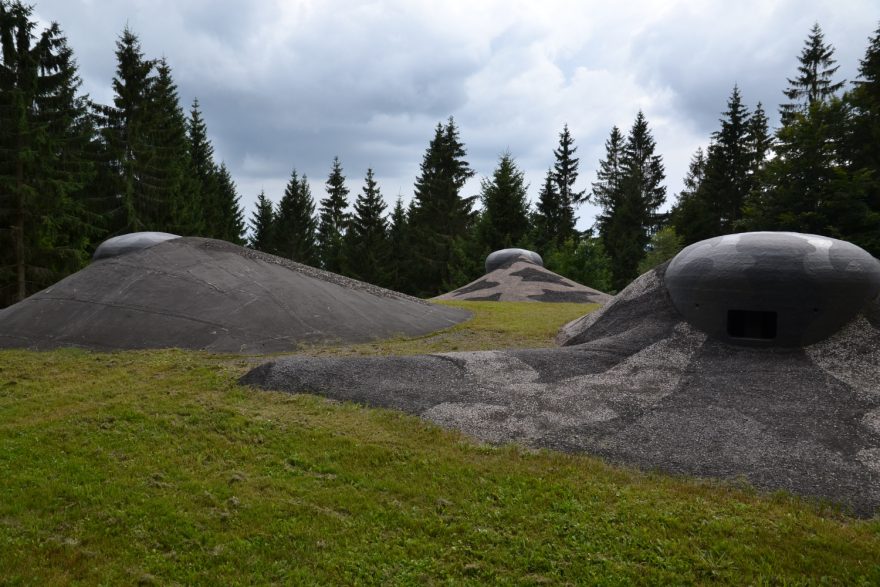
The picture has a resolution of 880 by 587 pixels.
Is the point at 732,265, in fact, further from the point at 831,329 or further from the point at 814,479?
the point at 814,479

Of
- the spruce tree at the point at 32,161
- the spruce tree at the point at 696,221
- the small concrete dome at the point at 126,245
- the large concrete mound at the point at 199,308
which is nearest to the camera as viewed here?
the large concrete mound at the point at 199,308

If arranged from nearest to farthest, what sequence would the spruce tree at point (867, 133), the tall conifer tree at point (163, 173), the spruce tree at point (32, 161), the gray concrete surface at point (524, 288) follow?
the spruce tree at point (32, 161) → the spruce tree at point (867, 133) → the gray concrete surface at point (524, 288) → the tall conifer tree at point (163, 173)

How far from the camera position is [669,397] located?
792cm

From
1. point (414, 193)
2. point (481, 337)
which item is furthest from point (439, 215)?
point (481, 337)

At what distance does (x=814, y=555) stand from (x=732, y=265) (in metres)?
6.58

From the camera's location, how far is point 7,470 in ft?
17.8

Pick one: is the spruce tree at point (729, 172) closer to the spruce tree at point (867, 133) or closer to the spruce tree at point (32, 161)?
the spruce tree at point (867, 133)

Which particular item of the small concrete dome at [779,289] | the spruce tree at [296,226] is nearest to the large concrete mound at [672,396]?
the small concrete dome at [779,289]

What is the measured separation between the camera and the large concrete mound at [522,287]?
27047 millimetres

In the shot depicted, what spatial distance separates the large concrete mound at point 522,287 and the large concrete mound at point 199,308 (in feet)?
37.4

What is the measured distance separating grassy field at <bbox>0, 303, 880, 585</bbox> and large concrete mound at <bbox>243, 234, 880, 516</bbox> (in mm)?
535

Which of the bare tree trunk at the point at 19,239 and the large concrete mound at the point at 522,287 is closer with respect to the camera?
the bare tree trunk at the point at 19,239

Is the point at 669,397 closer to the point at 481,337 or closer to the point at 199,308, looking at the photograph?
the point at 481,337

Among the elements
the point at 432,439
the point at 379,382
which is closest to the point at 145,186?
the point at 379,382
